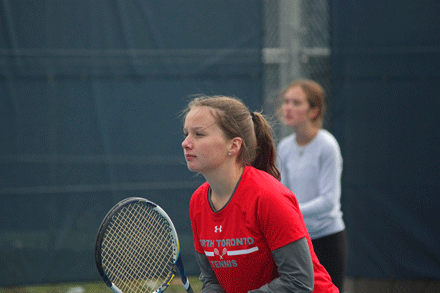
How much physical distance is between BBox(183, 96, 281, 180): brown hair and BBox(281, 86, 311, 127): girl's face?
3.21 feet

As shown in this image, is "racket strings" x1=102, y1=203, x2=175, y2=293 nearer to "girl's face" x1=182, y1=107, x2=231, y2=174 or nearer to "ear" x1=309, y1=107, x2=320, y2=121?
"girl's face" x1=182, y1=107, x2=231, y2=174

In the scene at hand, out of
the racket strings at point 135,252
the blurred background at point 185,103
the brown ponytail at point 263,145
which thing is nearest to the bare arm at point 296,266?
the brown ponytail at point 263,145

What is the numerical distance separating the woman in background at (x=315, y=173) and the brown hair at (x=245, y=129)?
60 centimetres

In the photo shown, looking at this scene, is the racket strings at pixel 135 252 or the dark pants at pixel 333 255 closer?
the racket strings at pixel 135 252

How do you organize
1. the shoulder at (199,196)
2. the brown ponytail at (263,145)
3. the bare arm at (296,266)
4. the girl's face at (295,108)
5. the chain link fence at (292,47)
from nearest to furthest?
the bare arm at (296,266)
the shoulder at (199,196)
the brown ponytail at (263,145)
the girl's face at (295,108)
the chain link fence at (292,47)

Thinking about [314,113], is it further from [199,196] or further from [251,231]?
→ [251,231]

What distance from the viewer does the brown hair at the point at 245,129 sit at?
1759mm

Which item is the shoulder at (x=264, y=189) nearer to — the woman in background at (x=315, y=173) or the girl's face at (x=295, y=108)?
the woman in background at (x=315, y=173)

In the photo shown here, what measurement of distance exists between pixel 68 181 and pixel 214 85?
149 cm

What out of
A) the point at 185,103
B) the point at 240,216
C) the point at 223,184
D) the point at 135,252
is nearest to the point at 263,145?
the point at 223,184

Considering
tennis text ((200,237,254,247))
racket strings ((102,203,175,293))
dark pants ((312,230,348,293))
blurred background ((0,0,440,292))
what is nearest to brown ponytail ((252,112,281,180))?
tennis text ((200,237,254,247))

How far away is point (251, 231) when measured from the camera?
1.62 m

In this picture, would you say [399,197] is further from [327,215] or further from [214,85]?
[214,85]

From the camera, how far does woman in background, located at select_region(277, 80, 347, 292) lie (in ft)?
8.82
